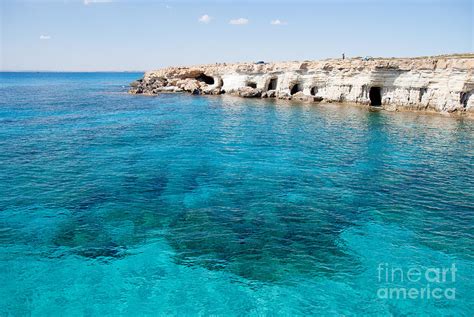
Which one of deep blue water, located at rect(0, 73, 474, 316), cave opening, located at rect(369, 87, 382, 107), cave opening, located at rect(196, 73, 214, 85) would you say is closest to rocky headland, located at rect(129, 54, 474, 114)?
cave opening, located at rect(369, 87, 382, 107)

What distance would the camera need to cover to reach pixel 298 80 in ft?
242

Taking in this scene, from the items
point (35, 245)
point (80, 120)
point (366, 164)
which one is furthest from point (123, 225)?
point (80, 120)

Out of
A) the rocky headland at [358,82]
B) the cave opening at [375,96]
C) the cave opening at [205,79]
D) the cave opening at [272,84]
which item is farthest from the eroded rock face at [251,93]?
the cave opening at [205,79]

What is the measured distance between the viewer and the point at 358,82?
6369 cm

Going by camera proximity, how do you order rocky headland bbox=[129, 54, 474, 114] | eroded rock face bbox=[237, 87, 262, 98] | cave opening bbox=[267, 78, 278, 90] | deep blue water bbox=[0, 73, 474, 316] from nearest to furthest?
deep blue water bbox=[0, 73, 474, 316]
rocky headland bbox=[129, 54, 474, 114]
eroded rock face bbox=[237, 87, 262, 98]
cave opening bbox=[267, 78, 278, 90]

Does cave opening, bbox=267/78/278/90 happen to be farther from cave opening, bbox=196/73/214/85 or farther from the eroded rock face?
cave opening, bbox=196/73/214/85

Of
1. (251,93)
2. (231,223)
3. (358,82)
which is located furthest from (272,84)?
(231,223)

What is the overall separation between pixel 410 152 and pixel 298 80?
41.0 m

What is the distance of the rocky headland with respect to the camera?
5281 cm

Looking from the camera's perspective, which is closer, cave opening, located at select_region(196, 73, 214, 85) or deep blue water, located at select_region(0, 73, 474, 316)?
deep blue water, located at select_region(0, 73, 474, 316)

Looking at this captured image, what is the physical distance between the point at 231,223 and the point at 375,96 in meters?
56.4

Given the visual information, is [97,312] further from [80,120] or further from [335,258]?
[80,120]

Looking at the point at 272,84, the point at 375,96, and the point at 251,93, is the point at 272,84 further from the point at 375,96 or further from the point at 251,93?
the point at 375,96

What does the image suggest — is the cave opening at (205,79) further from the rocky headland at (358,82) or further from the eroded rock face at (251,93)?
the eroded rock face at (251,93)
